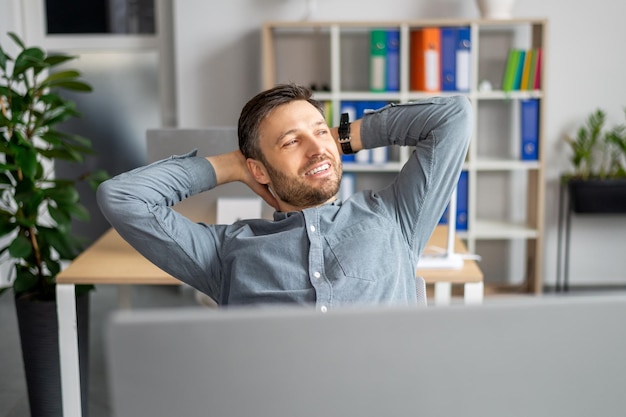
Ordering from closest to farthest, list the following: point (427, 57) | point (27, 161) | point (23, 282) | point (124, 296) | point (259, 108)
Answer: point (259, 108), point (27, 161), point (23, 282), point (124, 296), point (427, 57)

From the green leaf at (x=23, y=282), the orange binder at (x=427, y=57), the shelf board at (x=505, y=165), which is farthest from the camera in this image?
the shelf board at (x=505, y=165)

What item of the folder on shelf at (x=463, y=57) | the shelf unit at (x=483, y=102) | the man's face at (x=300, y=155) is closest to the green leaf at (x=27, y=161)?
the man's face at (x=300, y=155)

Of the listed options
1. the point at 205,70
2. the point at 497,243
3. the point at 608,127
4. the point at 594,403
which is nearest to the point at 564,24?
the point at 608,127

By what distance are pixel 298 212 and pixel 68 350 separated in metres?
1.22

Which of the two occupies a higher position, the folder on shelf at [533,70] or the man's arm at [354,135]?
the folder on shelf at [533,70]

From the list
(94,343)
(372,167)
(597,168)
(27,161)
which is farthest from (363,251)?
(597,168)

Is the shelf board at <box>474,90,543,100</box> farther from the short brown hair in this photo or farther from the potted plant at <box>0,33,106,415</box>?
the short brown hair

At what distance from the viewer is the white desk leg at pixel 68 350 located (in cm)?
250

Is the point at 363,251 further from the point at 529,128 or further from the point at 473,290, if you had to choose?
the point at 529,128

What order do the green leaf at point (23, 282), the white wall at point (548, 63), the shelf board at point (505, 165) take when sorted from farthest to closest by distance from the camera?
the white wall at point (548, 63), the shelf board at point (505, 165), the green leaf at point (23, 282)

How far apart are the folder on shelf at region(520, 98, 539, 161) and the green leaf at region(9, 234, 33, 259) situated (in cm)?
259

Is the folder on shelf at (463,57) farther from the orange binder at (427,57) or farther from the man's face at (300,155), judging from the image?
the man's face at (300,155)

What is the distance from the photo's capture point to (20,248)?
2.85 metres

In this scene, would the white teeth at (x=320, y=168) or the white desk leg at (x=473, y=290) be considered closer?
the white teeth at (x=320, y=168)
